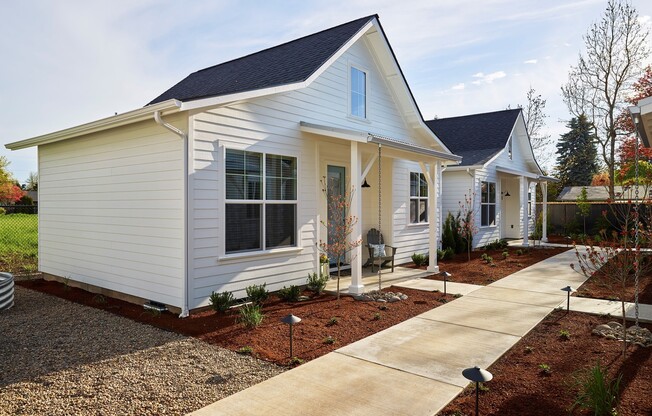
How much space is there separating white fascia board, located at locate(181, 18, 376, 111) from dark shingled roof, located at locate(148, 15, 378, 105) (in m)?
0.08

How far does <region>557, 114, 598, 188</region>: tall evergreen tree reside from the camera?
36250mm

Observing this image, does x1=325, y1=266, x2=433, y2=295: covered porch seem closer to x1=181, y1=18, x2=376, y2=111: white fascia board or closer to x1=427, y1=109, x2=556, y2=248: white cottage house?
x1=181, y1=18, x2=376, y2=111: white fascia board

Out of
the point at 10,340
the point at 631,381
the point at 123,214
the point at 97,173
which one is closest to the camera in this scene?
the point at 631,381

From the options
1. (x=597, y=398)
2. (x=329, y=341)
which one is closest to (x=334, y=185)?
(x=329, y=341)

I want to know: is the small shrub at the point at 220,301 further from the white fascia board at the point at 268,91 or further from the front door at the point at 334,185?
the front door at the point at 334,185

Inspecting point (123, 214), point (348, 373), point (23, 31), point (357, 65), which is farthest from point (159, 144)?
point (23, 31)

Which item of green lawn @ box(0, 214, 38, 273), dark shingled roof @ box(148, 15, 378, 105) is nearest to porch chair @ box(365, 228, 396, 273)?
dark shingled roof @ box(148, 15, 378, 105)

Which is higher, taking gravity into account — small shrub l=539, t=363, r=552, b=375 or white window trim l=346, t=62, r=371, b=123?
white window trim l=346, t=62, r=371, b=123

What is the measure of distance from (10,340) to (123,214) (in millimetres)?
2504

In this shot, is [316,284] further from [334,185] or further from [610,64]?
[610,64]

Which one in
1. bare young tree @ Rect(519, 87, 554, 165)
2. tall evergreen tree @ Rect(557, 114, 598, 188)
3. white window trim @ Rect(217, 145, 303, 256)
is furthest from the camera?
tall evergreen tree @ Rect(557, 114, 598, 188)

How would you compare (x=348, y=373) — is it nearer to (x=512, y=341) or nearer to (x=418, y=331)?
(x=418, y=331)

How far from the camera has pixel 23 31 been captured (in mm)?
9039

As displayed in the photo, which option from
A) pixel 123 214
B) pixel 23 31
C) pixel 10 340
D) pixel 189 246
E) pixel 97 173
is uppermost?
pixel 23 31
